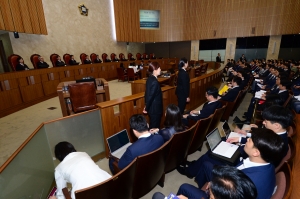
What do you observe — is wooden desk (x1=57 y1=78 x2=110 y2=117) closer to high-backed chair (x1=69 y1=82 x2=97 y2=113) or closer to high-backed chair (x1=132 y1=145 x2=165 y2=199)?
high-backed chair (x1=69 y1=82 x2=97 y2=113)

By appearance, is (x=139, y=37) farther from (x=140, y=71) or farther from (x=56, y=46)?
(x=56, y=46)

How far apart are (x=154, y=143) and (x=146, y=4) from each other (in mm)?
13622

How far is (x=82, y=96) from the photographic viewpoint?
2.96 metres

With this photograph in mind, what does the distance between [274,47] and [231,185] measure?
13.8m

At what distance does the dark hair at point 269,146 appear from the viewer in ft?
3.65

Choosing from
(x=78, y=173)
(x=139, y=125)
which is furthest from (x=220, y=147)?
(x=78, y=173)

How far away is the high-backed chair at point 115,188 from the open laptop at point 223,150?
1.00 meters

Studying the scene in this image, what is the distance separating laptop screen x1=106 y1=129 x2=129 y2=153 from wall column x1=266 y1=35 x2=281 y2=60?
13.3m

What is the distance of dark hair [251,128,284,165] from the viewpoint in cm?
111

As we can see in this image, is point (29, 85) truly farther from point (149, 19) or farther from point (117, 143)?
point (149, 19)

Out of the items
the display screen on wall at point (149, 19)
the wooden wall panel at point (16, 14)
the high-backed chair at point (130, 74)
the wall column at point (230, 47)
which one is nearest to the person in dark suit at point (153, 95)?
the high-backed chair at point (130, 74)

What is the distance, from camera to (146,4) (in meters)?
12.5

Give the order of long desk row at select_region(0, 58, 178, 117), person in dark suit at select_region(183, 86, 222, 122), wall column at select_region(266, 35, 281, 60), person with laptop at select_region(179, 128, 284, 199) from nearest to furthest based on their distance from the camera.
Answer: person with laptop at select_region(179, 128, 284, 199)
person in dark suit at select_region(183, 86, 222, 122)
long desk row at select_region(0, 58, 178, 117)
wall column at select_region(266, 35, 281, 60)

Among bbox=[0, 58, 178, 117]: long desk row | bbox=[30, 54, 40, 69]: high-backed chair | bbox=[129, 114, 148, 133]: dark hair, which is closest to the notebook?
bbox=[129, 114, 148, 133]: dark hair
